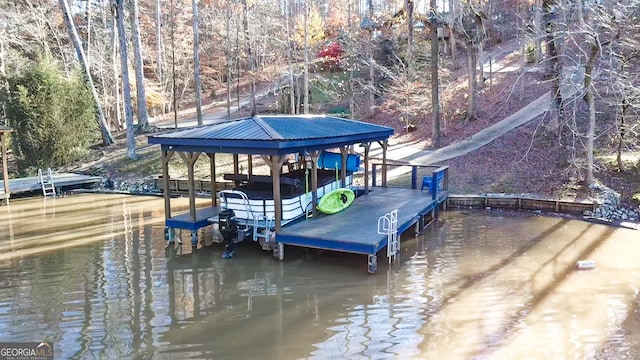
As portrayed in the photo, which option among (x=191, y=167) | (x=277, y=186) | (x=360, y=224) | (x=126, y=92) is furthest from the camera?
(x=126, y=92)

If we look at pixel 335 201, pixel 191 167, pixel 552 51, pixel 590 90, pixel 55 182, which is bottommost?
pixel 335 201

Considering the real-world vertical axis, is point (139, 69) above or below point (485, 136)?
above

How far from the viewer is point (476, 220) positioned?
13055mm

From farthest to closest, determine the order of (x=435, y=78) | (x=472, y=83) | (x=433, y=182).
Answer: (x=472, y=83) < (x=435, y=78) < (x=433, y=182)

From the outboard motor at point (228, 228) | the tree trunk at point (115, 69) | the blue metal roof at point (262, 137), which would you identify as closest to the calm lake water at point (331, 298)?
the outboard motor at point (228, 228)

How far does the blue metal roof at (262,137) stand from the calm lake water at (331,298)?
7.79 ft

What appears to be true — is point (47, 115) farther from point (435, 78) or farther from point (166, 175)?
point (435, 78)

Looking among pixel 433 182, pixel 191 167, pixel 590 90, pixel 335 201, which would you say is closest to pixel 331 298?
pixel 335 201

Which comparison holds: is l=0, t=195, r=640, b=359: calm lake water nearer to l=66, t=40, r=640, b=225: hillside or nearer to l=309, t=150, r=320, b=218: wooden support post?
l=309, t=150, r=320, b=218: wooden support post

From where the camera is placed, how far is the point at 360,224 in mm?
10188

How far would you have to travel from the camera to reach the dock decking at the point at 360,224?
29.5 ft

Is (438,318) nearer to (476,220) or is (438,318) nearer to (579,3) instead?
(476,220)

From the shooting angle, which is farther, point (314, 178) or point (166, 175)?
point (166, 175)

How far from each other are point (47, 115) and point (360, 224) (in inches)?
670
